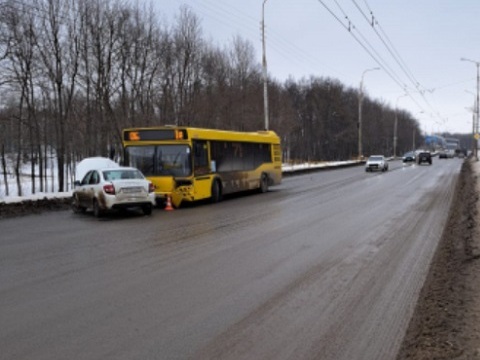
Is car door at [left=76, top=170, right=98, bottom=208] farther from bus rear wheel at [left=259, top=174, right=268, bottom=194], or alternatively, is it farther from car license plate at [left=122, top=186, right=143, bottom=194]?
bus rear wheel at [left=259, top=174, right=268, bottom=194]

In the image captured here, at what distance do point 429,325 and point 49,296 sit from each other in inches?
186

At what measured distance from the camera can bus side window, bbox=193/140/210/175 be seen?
20125mm

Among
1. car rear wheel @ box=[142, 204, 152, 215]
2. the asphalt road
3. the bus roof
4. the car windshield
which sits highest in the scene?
the bus roof

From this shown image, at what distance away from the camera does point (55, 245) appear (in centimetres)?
1127

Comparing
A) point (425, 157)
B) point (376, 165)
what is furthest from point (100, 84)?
point (425, 157)

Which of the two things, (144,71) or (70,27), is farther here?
(144,71)

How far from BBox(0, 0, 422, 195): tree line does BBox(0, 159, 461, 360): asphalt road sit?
31.0ft

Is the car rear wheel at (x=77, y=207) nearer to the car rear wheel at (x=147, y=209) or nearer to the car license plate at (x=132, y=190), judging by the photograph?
the car rear wheel at (x=147, y=209)

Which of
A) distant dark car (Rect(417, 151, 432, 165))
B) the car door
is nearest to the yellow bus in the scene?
the car door

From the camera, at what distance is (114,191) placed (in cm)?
1659

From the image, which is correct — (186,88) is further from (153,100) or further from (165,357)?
(165,357)

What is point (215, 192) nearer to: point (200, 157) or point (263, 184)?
point (200, 157)

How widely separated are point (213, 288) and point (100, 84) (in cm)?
3405

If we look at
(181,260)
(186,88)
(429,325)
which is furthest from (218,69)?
(429,325)
